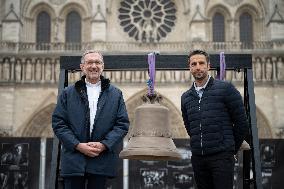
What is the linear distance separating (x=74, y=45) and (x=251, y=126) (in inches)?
545

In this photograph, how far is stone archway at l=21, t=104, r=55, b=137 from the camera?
57.1 feet

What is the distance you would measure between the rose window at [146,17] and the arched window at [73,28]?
1.58m

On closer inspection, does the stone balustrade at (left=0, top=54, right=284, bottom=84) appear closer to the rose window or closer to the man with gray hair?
the rose window

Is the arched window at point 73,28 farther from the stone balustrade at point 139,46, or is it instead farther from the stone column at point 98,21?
the stone column at point 98,21

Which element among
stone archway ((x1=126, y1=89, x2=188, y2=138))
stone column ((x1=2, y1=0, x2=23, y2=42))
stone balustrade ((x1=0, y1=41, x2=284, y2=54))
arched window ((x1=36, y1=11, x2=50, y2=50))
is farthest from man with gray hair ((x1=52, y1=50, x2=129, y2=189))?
arched window ((x1=36, y1=11, x2=50, y2=50))

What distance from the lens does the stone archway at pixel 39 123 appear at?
1739 cm

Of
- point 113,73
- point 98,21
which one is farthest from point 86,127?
point 98,21

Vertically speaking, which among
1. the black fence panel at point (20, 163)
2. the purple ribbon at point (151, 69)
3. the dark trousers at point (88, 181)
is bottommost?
the black fence panel at point (20, 163)

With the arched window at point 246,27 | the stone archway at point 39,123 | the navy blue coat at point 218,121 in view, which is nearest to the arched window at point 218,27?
the arched window at point 246,27

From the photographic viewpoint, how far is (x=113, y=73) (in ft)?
56.2

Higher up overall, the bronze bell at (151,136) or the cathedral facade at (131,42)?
the cathedral facade at (131,42)

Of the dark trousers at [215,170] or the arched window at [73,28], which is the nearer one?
the dark trousers at [215,170]

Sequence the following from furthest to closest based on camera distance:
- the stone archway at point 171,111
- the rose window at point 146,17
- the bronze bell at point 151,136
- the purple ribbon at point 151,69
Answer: the rose window at point 146,17, the stone archway at point 171,111, the purple ribbon at point 151,69, the bronze bell at point 151,136

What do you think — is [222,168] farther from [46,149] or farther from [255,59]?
[255,59]
